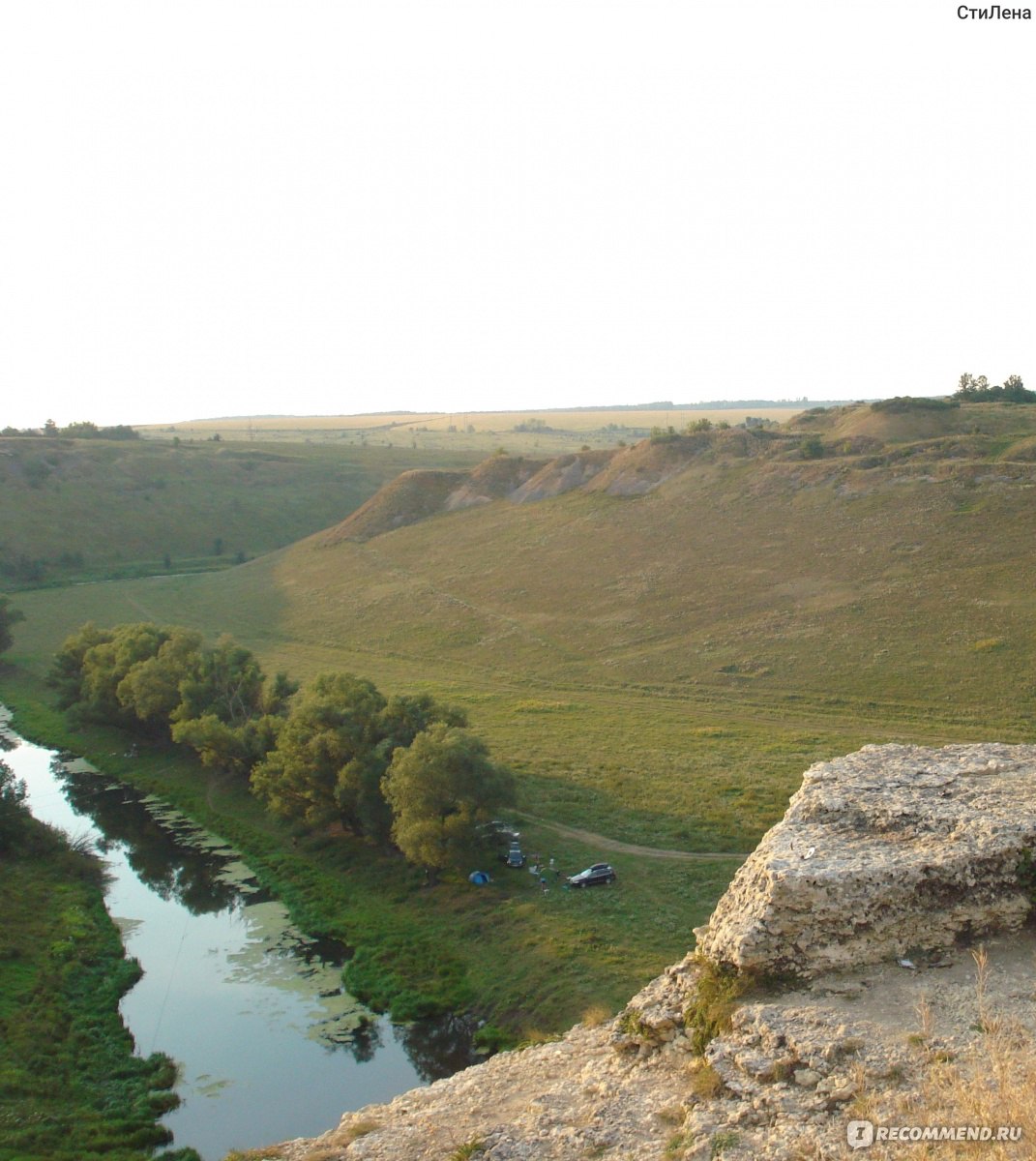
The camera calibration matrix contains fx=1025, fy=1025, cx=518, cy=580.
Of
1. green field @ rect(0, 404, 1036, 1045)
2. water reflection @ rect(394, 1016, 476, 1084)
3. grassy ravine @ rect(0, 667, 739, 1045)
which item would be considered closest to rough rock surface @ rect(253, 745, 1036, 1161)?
water reflection @ rect(394, 1016, 476, 1084)

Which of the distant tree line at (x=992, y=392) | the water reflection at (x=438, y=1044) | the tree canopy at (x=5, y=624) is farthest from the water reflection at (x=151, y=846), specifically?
the distant tree line at (x=992, y=392)

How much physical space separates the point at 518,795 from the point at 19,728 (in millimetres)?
32011

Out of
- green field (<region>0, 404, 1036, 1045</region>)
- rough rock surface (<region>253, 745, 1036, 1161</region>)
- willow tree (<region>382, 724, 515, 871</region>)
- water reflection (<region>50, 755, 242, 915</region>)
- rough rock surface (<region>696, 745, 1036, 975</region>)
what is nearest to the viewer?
rough rock surface (<region>253, 745, 1036, 1161</region>)

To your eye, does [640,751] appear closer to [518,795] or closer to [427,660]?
[518,795]

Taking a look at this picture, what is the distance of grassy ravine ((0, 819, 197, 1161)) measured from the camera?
70.1 feet

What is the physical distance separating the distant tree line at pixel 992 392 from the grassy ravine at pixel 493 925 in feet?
268

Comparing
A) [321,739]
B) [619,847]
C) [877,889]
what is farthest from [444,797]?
[877,889]

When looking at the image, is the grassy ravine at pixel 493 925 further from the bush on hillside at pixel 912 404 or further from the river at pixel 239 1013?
the bush on hillside at pixel 912 404

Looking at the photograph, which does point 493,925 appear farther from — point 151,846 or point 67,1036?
point 151,846

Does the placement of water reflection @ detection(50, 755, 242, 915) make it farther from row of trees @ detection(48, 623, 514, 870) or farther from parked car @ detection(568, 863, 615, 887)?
parked car @ detection(568, 863, 615, 887)

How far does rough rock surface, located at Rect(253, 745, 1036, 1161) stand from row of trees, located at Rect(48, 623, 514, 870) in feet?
55.9

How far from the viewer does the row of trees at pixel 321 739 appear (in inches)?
1273

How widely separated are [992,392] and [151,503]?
92.5 m

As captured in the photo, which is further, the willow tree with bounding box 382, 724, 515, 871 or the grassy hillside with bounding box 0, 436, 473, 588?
the grassy hillside with bounding box 0, 436, 473, 588
